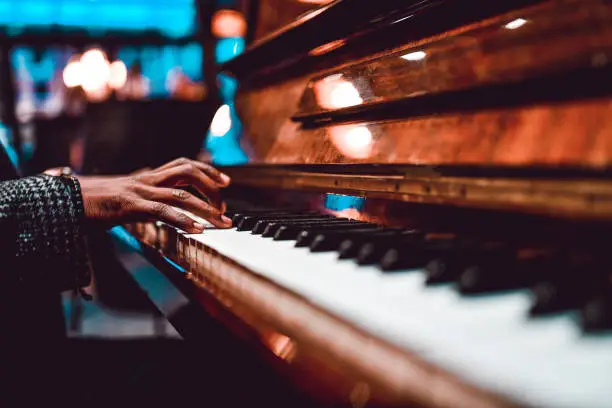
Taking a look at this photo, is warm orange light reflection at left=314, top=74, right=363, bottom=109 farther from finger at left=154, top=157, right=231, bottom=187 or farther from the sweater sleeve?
the sweater sleeve

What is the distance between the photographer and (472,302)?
1.89ft

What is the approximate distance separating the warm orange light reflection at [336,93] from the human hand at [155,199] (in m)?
0.38

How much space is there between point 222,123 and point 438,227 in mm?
1408

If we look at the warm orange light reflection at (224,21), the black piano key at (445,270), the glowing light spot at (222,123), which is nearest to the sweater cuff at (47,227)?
the glowing light spot at (222,123)

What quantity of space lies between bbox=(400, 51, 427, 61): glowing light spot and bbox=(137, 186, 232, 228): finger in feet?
1.83

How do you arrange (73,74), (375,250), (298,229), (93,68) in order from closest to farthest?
1. (375,250)
2. (298,229)
3. (93,68)
4. (73,74)

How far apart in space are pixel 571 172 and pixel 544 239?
107 mm

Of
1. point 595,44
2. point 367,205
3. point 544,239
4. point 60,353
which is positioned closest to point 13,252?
point 60,353

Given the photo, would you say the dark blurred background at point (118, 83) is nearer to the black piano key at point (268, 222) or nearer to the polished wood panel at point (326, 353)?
the black piano key at point (268, 222)

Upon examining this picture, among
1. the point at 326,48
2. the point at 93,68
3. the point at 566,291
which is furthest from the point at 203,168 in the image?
the point at 93,68

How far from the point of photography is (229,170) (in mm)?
1781

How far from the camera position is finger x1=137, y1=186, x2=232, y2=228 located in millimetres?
1292

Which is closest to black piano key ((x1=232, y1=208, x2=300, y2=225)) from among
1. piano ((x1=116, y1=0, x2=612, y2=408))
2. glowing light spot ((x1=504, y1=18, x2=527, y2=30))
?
piano ((x1=116, y1=0, x2=612, y2=408))

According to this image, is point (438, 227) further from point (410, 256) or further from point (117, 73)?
point (117, 73)
